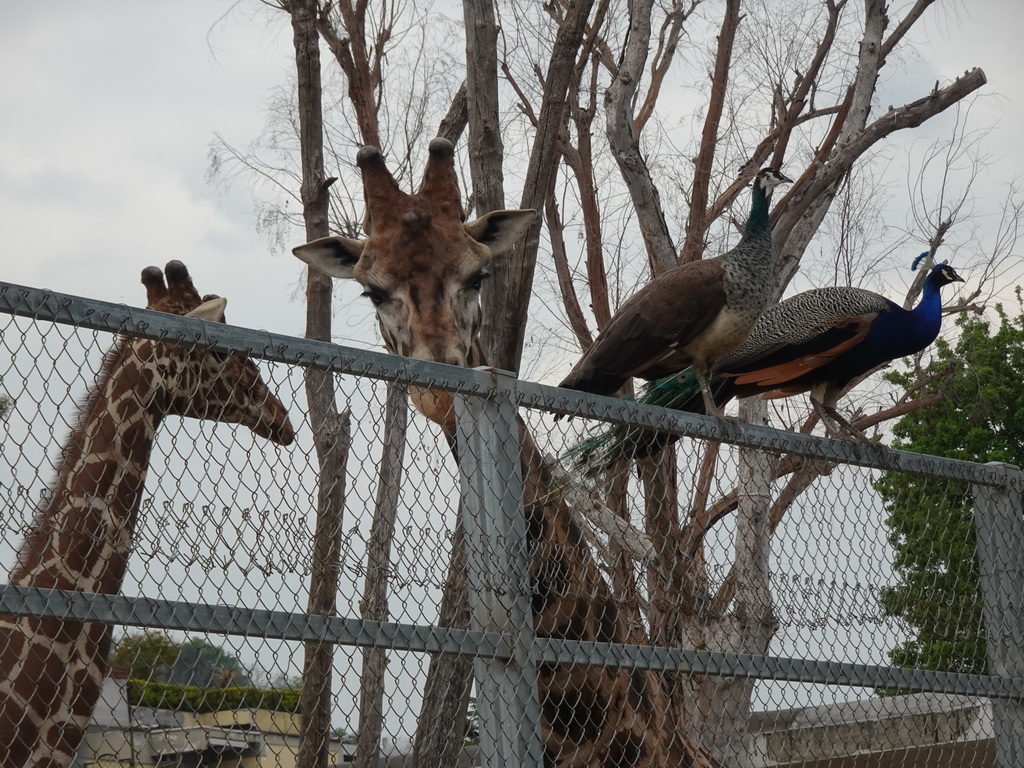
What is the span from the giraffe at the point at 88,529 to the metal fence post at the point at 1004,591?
2581 mm

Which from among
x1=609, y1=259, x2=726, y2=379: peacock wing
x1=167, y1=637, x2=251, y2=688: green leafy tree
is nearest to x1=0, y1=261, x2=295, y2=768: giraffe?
x1=167, y1=637, x2=251, y2=688: green leafy tree

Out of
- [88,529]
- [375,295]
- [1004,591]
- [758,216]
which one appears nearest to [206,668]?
[88,529]

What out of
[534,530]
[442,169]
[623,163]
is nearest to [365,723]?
[534,530]

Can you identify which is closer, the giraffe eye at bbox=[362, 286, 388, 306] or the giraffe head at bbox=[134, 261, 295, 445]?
the giraffe head at bbox=[134, 261, 295, 445]

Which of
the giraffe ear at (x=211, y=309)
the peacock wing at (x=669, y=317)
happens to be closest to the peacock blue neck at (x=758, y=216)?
the peacock wing at (x=669, y=317)

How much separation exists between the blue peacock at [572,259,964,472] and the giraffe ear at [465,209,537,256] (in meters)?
1.02

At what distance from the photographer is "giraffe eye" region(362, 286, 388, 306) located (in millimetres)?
4457

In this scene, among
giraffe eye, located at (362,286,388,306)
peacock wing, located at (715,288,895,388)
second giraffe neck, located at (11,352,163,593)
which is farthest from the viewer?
peacock wing, located at (715,288,895,388)

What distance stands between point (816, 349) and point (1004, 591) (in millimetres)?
1347

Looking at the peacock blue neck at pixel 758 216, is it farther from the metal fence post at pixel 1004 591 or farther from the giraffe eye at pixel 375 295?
A: the giraffe eye at pixel 375 295

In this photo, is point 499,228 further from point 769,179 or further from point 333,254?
point 769,179

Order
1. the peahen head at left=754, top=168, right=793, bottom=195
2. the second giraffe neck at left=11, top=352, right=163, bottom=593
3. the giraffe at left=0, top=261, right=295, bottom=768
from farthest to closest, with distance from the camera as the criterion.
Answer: the peahen head at left=754, top=168, right=793, bottom=195
the second giraffe neck at left=11, top=352, right=163, bottom=593
the giraffe at left=0, top=261, right=295, bottom=768

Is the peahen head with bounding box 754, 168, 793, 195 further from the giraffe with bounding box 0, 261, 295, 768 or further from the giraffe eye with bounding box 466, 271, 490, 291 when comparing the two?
the giraffe with bounding box 0, 261, 295, 768

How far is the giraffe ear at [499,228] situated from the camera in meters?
4.89
